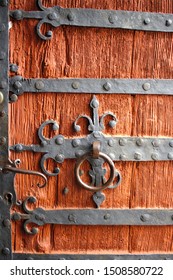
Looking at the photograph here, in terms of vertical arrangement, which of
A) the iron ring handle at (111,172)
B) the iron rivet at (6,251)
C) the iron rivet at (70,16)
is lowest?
the iron rivet at (6,251)

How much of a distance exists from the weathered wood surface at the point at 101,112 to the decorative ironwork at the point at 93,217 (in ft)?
0.07

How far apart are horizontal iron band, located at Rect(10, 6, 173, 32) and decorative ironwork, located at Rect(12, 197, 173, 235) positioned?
20.8 inches

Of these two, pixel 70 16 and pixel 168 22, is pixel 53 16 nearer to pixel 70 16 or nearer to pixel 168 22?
pixel 70 16

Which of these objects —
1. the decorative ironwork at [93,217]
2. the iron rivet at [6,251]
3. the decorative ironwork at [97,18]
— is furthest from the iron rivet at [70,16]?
the iron rivet at [6,251]

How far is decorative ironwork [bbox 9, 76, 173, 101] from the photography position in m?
1.06

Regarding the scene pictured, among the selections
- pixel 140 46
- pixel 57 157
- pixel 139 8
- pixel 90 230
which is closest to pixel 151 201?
pixel 90 230

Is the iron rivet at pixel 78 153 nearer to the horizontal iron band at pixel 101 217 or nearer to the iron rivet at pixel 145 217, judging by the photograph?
the horizontal iron band at pixel 101 217

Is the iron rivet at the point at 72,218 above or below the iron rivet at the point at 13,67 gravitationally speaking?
below

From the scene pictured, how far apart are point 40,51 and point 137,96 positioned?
1.02 ft

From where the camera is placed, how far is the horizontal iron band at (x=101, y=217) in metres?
1.12

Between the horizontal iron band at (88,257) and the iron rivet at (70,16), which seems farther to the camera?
the horizontal iron band at (88,257)

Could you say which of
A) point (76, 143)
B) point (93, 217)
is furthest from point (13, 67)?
point (93, 217)

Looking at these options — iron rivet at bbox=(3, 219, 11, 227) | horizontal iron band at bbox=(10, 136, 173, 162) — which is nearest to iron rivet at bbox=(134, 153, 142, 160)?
horizontal iron band at bbox=(10, 136, 173, 162)

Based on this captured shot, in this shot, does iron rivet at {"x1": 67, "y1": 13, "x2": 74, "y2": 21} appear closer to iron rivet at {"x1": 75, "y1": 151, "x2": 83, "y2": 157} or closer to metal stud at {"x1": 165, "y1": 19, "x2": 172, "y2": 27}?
metal stud at {"x1": 165, "y1": 19, "x2": 172, "y2": 27}
